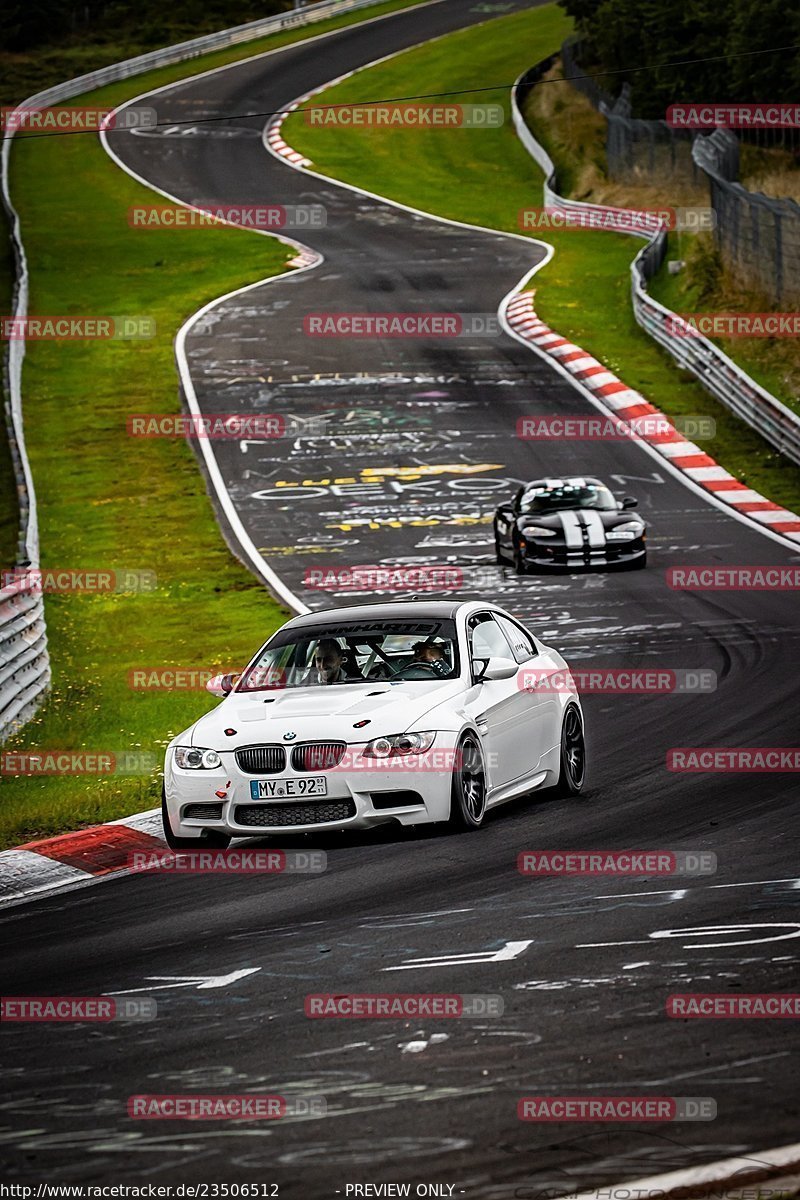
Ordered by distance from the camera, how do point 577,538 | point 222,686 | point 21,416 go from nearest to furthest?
point 222,686, point 577,538, point 21,416

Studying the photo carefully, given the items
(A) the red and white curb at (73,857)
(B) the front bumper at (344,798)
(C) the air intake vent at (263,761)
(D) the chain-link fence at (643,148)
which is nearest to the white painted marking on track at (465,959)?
(B) the front bumper at (344,798)

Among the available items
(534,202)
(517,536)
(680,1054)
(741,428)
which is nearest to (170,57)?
(534,202)

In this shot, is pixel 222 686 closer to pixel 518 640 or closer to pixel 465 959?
pixel 518 640

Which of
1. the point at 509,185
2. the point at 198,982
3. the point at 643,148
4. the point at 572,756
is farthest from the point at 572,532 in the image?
the point at 509,185

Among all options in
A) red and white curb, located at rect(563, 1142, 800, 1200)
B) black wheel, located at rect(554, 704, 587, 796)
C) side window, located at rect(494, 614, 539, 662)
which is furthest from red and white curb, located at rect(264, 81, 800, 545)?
red and white curb, located at rect(563, 1142, 800, 1200)

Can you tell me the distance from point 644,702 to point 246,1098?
9.75 m

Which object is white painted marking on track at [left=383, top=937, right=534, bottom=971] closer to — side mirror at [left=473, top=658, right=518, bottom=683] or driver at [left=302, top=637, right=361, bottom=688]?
side mirror at [left=473, top=658, right=518, bottom=683]

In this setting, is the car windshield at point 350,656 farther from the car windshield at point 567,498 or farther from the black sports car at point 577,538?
the car windshield at point 567,498

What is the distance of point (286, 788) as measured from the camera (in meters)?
10.8

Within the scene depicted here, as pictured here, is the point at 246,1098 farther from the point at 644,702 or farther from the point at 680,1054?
Result: the point at 644,702

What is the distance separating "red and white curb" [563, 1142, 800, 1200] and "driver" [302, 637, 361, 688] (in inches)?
256

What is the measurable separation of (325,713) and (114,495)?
20.9 m

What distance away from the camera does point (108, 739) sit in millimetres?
15867

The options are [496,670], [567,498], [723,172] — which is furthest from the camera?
[723,172]
